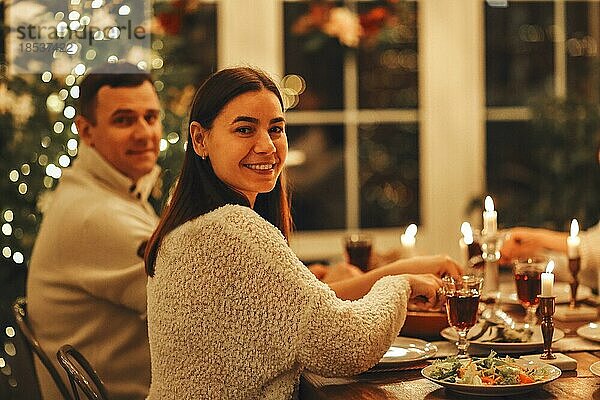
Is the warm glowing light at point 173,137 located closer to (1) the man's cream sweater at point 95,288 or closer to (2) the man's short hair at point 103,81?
(2) the man's short hair at point 103,81

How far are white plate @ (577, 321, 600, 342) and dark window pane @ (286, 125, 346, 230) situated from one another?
2.22 meters

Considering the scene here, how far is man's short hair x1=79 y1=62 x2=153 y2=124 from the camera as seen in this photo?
2863 mm

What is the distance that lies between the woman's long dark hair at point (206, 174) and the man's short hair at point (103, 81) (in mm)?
835

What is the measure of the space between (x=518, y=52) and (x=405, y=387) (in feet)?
9.76

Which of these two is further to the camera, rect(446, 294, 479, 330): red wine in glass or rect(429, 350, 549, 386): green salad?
rect(446, 294, 479, 330): red wine in glass

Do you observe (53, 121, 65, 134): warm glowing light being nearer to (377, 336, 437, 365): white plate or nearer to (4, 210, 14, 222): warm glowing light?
(4, 210, 14, 222): warm glowing light

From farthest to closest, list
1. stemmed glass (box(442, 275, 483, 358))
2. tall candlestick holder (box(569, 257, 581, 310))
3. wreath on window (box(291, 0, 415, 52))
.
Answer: wreath on window (box(291, 0, 415, 52)), tall candlestick holder (box(569, 257, 581, 310)), stemmed glass (box(442, 275, 483, 358))

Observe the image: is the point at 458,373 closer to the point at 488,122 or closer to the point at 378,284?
the point at 378,284

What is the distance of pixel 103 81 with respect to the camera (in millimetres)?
2871

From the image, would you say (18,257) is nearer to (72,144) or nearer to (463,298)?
(72,144)

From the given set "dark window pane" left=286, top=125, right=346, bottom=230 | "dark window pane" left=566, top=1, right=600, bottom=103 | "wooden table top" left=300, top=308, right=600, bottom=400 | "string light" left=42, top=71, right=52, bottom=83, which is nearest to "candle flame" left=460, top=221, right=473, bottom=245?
"wooden table top" left=300, top=308, right=600, bottom=400

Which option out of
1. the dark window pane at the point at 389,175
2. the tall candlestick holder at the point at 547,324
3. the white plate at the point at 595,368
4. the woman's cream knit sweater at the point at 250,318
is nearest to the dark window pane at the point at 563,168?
the dark window pane at the point at 389,175

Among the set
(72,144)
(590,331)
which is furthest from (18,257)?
(590,331)

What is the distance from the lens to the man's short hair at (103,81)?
286 cm
